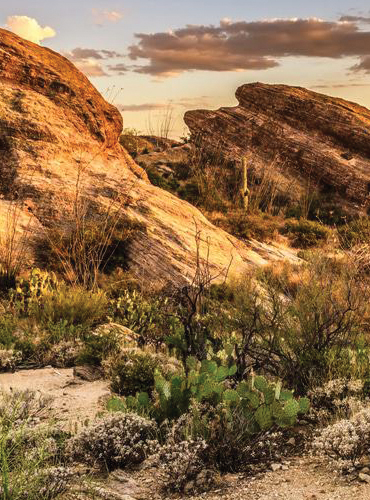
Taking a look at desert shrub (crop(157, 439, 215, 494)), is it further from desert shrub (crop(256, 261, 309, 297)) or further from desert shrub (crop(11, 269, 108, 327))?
desert shrub (crop(256, 261, 309, 297))

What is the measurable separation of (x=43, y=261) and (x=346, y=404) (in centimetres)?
722

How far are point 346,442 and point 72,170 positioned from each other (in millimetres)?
10009

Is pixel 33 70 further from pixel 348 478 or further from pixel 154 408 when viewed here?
pixel 348 478

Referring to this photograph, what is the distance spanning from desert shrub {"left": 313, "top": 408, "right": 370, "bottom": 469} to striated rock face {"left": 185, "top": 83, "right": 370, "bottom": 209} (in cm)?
1970

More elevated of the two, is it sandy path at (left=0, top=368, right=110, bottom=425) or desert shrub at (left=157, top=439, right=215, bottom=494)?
desert shrub at (left=157, top=439, right=215, bottom=494)

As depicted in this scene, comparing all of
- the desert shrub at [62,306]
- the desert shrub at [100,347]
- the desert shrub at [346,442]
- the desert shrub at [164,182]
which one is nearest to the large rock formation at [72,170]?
the desert shrub at [62,306]

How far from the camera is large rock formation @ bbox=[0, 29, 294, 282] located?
11453 mm

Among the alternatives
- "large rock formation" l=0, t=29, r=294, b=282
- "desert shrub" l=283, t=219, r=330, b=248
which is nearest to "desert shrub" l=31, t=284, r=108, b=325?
"large rock formation" l=0, t=29, r=294, b=282

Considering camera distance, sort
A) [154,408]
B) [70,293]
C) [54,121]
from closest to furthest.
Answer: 1. [154,408]
2. [70,293]
3. [54,121]

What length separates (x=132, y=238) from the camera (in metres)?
11.5

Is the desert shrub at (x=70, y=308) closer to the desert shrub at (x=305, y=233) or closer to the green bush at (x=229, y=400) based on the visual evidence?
the green bush at (x=229, y=400)

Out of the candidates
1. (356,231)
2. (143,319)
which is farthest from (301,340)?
(356,231)

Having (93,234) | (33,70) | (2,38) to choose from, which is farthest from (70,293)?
(2,38)

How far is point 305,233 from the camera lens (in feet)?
58.3
